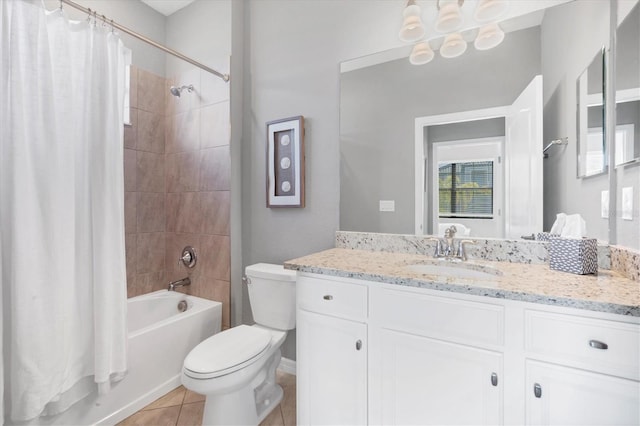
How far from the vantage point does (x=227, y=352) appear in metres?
1.48

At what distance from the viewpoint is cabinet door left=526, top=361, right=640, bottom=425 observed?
0.80m

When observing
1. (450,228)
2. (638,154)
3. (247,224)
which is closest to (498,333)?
(450,228)

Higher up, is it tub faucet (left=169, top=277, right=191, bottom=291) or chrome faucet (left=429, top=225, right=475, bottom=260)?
chrome faucet (left=429, top=225, right=475, bottom=260)

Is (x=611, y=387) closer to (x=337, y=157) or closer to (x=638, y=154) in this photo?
(x=638, y=154)

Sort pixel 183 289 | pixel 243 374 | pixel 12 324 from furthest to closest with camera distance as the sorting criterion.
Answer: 1. pixel 183 289
2. pixel 243 374
3. pixel 12 324

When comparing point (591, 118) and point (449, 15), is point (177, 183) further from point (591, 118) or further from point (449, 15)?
point (591, 118)

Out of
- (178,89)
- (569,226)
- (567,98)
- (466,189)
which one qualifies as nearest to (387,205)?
(466,189)

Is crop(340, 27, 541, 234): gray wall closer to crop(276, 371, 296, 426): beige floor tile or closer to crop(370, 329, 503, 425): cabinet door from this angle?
crop(370, 329, 503, 425): cabinet door

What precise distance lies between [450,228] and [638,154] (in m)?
0.70

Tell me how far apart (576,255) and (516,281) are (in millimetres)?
301

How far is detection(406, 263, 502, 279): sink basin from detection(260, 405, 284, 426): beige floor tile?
1.15m

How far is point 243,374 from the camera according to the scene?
142 centimetres

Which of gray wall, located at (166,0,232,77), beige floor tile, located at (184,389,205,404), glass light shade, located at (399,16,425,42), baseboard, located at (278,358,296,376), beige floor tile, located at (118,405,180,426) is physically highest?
gray wall, located at (166,0,232,77)

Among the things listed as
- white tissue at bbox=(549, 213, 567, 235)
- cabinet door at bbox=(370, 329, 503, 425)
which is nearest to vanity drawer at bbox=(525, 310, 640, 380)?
cabinet door at bbox=(370, 329, 503, 425)
